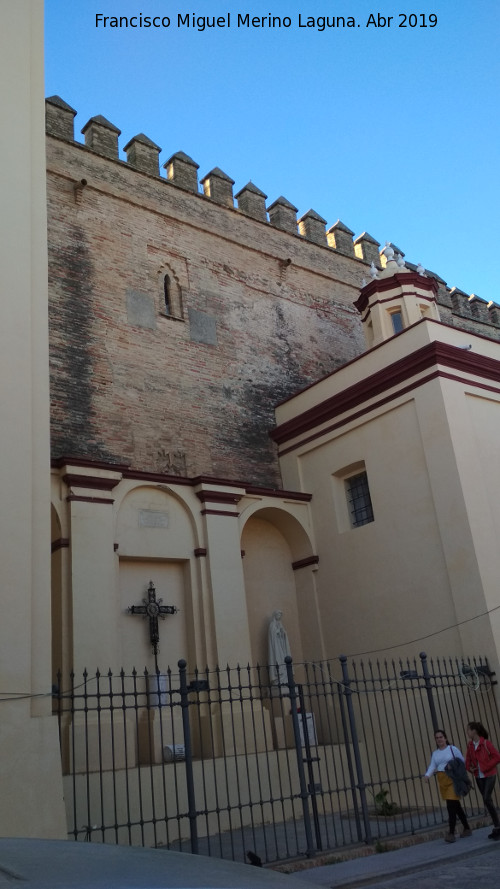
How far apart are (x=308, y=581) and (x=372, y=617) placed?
1.97m

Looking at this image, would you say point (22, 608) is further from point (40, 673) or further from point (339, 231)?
point (339, 231)

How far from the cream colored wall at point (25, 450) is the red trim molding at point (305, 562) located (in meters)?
8.72

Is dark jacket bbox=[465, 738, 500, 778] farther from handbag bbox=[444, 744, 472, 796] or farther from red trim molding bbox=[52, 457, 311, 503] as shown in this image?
red trim molding bbox=[52, 457, 311, 503]

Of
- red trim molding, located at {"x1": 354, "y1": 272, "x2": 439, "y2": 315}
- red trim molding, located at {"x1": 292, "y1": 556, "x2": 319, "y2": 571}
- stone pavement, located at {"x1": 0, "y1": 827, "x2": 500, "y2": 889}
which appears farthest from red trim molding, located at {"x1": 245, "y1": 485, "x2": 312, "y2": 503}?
stone pavement, located at {"x1": 0, "y1": 827, "x2": 500, "y2": 889}

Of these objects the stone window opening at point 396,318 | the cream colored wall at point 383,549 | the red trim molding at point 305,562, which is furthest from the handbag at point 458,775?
the stone window opening at point 396,318

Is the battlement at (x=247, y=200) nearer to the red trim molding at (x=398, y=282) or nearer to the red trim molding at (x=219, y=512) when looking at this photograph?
the red trim molding at (x=398, y=282)

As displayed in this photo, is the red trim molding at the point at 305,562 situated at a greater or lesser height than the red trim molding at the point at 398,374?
lesser

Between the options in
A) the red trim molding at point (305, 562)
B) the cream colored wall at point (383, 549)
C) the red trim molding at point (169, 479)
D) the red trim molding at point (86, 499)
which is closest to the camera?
the red trim molding at point (86, 499)

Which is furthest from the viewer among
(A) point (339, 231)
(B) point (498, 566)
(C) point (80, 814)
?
(A) point (339, 231)

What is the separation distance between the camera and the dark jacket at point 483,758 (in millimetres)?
Answer: 9297

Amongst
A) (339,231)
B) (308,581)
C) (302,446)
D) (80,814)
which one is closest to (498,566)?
(308,581)

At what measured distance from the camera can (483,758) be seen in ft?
30.7

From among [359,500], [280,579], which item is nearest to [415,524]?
[359,500]

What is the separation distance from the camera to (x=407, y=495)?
14750mm
